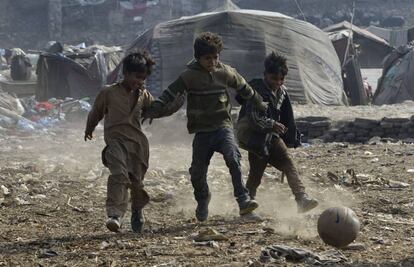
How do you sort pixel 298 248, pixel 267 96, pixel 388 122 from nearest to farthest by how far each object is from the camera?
pixel 298 248 < pixel 267 96 < pixel 388 122

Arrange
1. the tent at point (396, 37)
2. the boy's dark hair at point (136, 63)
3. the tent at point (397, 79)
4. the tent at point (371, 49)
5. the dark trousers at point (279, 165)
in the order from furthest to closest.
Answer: the tent at point (396, 37)
the tent at point (371, 49)
the tent at point (397, 79)
the dark trousers at point (279, 165)
the boy's dark hair at point (136, 63)

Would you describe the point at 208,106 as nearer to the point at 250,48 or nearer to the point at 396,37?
the point at 250,48

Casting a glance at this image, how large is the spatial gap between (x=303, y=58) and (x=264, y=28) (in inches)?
41.4

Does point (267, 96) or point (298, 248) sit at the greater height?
point (267, 96)

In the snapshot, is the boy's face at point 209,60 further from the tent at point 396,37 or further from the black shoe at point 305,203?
the tent at point 396,37

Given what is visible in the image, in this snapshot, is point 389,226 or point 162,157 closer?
point 389,226

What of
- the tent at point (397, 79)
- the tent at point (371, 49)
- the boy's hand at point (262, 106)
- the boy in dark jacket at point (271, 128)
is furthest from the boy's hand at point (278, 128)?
the tent at point (371, 49)

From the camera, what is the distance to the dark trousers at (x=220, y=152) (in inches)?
246

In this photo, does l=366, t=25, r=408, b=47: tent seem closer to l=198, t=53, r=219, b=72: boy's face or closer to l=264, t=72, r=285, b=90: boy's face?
l=264, t=72, r=285, b=90: boy's face

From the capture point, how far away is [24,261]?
508 cm

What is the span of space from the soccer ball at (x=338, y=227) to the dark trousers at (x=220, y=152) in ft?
3.18

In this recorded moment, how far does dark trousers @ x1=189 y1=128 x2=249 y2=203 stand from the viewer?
624 centimetres

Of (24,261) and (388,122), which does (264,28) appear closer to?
(388,122)

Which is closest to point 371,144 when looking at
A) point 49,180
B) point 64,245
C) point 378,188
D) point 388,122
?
point 388,122
